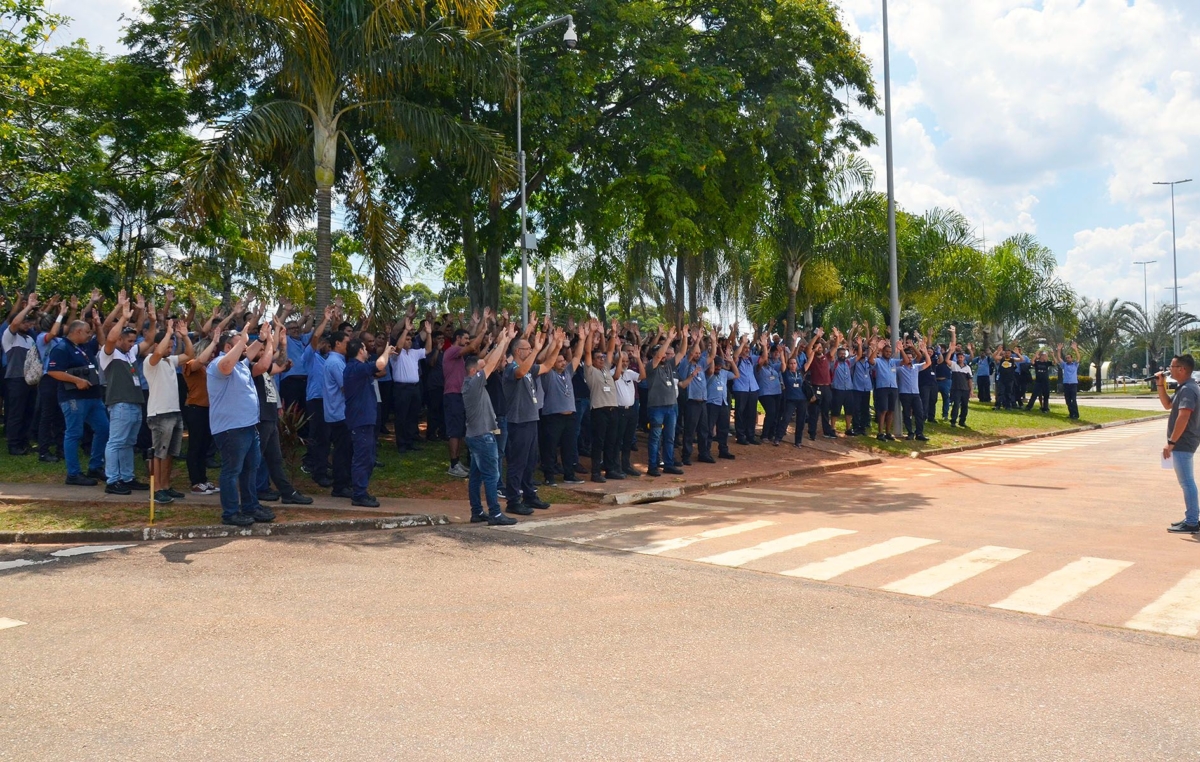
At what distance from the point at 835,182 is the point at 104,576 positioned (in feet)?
78.6

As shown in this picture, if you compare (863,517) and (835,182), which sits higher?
(835,182)

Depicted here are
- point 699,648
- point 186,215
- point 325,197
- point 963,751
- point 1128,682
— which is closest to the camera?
point 963,751

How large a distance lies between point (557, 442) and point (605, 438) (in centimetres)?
91

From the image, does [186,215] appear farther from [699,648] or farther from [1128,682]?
[1128,682]

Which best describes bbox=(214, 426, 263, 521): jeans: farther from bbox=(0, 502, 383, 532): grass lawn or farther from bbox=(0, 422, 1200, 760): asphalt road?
bbox=(0, 422, 1200, 760): asphalt road

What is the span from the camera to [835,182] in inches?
1097

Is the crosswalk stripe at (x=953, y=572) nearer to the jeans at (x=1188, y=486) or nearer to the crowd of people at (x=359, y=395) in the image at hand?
the jeans at (x=1188, y=486)

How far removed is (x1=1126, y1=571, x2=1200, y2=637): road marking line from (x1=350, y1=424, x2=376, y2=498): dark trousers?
8.15 meters

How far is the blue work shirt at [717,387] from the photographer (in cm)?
1683

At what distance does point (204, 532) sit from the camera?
9.89 m

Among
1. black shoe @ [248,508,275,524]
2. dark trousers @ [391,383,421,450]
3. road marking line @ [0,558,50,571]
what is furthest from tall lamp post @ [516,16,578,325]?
road marking line @ [0,558,50,571]

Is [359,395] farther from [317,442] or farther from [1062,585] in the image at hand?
[1062,585]

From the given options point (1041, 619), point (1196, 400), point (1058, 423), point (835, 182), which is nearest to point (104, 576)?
point (1041, 619)

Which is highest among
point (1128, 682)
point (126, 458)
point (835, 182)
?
point (835, 182)
